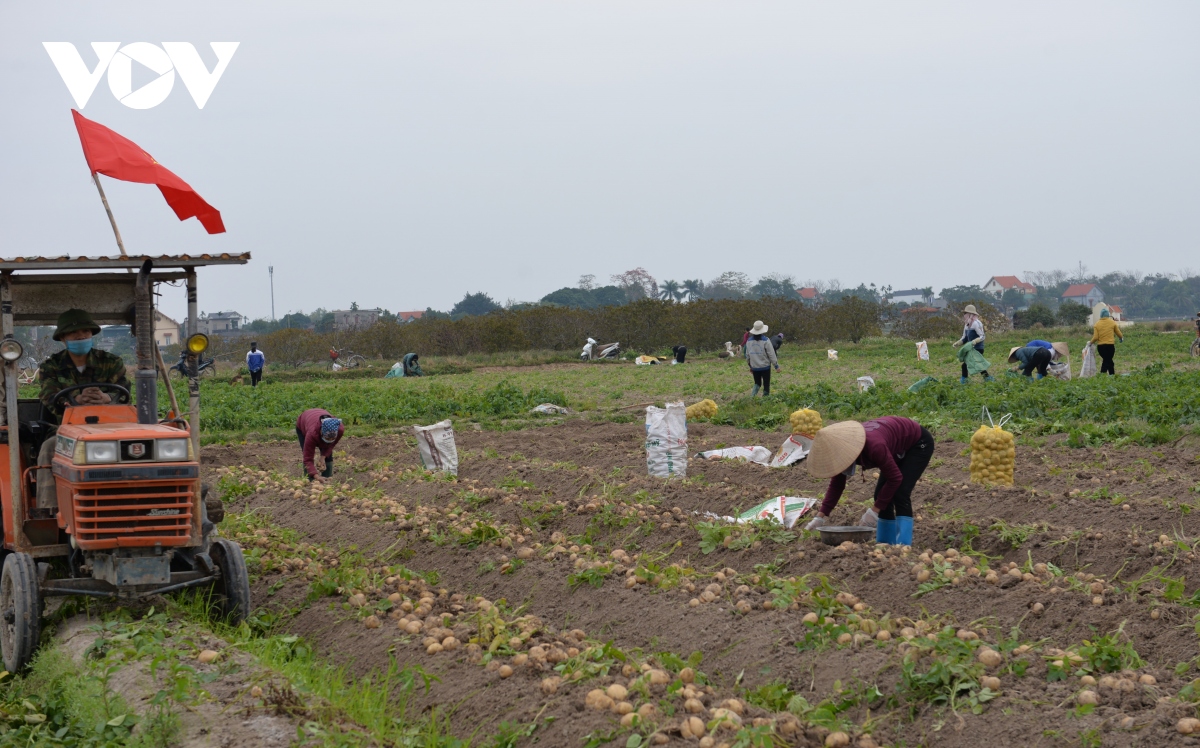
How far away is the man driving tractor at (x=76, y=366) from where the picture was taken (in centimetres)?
654

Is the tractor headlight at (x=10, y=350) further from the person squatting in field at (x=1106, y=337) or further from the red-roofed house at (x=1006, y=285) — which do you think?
the red-roofed house at (x=1006, y=285)

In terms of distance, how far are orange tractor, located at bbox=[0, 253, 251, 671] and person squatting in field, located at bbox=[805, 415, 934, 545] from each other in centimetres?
390

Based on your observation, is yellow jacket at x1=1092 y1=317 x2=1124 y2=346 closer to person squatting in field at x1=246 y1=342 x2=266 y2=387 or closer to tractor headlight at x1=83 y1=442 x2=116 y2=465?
tractor headlight at x1=83 y1=442 x2=116 y2=465

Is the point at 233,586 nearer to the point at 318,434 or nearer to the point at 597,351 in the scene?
the point at 318,434

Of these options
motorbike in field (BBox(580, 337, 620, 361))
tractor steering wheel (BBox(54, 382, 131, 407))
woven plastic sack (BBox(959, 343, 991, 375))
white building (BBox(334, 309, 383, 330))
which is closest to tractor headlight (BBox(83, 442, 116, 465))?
tractor steering wheel (BBox(54, 382, 131, 407))

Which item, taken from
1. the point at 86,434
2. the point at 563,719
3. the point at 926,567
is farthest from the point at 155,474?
the point at 926,567

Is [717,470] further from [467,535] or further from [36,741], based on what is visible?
[36,741]

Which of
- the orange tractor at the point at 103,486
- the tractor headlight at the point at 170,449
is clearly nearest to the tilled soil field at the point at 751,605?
the orange tractor at the point at 103,486

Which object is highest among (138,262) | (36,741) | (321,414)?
(138,262)

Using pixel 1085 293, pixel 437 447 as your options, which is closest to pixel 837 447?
pixel 437 447

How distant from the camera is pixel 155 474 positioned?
5.78 meters

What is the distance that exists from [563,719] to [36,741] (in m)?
2.45

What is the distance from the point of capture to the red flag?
22.7ft

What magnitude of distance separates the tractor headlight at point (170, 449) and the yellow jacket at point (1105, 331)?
18575 millimetres
